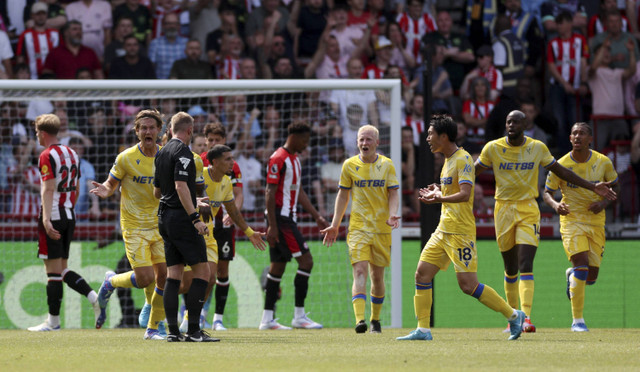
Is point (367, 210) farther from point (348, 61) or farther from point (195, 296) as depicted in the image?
point (348, 61)

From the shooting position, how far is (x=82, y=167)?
47.2 feet

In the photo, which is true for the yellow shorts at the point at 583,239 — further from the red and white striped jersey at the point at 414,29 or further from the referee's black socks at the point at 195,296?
the red and white striped jersey at the point at 414,29

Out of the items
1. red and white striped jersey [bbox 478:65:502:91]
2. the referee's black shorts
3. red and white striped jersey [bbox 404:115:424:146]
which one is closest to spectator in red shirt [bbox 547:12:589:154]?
red and white striped jersey [bbox 478:65:502:91]

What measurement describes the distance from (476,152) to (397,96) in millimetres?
3352

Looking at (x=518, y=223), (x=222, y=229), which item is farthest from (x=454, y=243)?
(x=222, y=229)

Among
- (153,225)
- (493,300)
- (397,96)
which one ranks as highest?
(397,96)

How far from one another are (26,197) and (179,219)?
6.43 meters

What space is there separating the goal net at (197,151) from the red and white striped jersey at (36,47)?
1.06 meters

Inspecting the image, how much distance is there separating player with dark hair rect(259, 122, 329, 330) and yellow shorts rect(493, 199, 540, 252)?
2.26m

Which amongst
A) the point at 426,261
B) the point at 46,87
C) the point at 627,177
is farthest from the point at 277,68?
the point at 426,261

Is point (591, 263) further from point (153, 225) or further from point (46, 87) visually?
point (46, 87)

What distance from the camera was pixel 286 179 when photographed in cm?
1189

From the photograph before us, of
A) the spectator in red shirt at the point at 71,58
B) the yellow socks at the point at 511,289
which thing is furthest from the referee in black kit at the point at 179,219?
the spectator in red shirt at the point at 71,58

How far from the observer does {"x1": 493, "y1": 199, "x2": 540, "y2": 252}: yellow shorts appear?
10.5 meters
